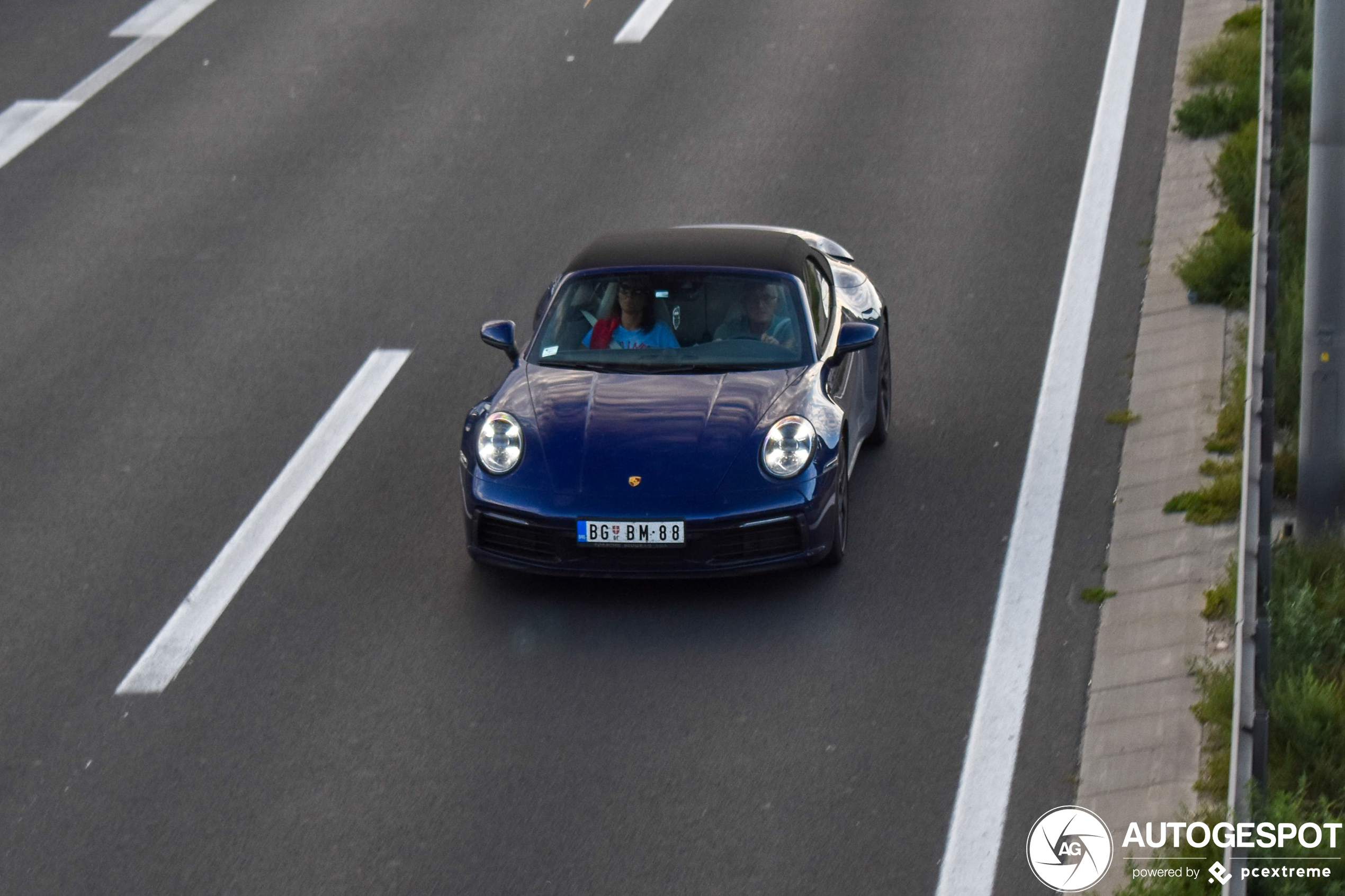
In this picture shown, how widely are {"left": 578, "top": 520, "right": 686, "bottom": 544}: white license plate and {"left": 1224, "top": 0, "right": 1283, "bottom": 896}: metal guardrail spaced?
2574 mm

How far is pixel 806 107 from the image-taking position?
17.1m

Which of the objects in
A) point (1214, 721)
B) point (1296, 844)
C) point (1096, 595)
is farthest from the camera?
point (1096, 595)

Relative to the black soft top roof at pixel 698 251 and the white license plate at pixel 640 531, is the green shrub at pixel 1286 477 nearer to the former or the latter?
the black soft top roof at pixel 698 251

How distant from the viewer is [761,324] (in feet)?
31.6

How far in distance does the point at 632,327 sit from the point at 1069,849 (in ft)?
13.4

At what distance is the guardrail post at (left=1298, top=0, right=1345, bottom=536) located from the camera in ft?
27.8

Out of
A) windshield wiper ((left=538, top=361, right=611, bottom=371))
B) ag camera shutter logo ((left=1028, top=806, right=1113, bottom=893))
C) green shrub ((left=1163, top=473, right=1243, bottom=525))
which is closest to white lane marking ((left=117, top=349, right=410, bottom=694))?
windshield wiper ((left=538, top=361, right=611, bottom=371))

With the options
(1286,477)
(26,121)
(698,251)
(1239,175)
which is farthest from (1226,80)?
(26,121)

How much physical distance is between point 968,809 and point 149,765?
342cm

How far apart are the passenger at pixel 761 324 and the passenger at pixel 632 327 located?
0.31 meters

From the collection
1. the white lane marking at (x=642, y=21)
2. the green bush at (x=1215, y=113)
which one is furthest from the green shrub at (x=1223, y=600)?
the white lane marking at (x=642, y=21)

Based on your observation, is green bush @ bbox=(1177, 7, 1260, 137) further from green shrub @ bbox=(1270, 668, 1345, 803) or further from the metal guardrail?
green shrub @ bbox=(1270, 668, 1345, 803)

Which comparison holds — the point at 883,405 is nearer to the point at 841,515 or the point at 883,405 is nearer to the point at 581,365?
the point at 841,515

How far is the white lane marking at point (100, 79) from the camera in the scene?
17.2 m
